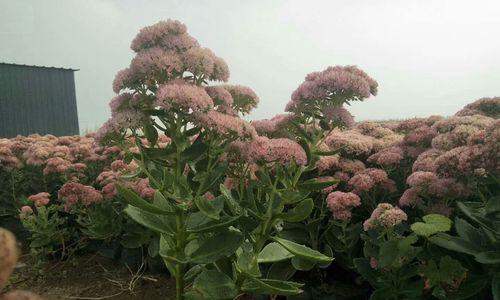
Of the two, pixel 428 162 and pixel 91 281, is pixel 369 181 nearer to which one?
pixel 428 162

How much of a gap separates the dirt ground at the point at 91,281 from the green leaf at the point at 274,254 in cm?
143

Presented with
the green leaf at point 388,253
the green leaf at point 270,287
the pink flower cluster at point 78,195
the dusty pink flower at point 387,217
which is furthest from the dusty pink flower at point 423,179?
the pink flower cluster at point 78,195

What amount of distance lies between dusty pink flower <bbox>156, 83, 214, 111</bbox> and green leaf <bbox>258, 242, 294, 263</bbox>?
85 centimetres

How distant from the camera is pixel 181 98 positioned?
2453mm

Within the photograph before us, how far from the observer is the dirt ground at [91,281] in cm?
410

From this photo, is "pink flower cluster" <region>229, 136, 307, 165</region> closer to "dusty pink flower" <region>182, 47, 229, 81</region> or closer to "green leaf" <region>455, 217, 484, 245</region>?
"dusty pink flower" <region>182, 47, 229, 81</region>

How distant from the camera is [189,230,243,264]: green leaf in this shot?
242cm

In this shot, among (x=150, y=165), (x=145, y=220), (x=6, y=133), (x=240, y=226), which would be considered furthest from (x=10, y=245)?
(x=6, y=133)

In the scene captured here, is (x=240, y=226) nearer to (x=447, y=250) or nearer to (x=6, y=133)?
(x=447, y=250)

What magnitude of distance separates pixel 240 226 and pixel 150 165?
2.14ft

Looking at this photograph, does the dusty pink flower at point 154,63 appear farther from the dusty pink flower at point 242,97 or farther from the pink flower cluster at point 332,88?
the pink flower cluster at point 332,88

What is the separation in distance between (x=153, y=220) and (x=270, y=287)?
67cm

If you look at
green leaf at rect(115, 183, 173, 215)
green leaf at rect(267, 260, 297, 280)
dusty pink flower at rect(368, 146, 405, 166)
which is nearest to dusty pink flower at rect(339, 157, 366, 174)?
dusty pink flower at rect(368, 146, 405, 166)

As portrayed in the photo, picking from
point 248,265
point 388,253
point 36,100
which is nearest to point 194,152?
point 248,265
